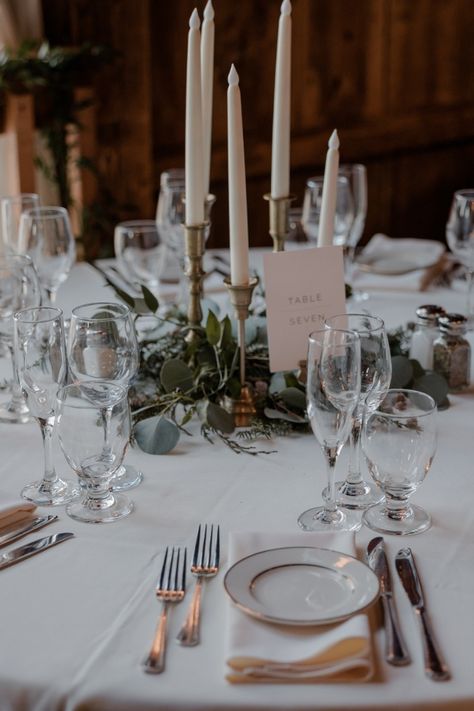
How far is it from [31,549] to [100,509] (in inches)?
5.1

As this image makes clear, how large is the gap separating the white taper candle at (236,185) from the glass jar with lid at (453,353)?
15.8 inches

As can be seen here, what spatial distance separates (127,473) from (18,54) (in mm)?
2262

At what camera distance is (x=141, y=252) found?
2074mm

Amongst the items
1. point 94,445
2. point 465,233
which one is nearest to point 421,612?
point 94,445

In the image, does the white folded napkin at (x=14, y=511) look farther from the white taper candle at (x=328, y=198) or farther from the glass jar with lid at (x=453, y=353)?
the glass jar with lid at (x=453, y=353)

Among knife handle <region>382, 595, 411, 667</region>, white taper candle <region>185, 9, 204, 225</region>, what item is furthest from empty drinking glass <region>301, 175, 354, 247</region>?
knife handle <region>382, 595, 411, 667</region>

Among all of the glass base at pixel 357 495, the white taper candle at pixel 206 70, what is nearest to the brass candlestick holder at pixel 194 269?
the white taper candle at pixel 206 70

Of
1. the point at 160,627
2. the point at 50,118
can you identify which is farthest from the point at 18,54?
the point at 160,627

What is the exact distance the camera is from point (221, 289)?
88.0 inches

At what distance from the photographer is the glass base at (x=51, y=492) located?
1.29 m

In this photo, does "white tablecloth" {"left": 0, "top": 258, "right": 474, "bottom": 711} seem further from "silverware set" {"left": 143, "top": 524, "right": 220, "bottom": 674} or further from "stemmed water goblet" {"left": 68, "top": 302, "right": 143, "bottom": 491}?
"stemmed water goblet" {"left": 68, "top": 302, "right": 143, "bottom": 491}

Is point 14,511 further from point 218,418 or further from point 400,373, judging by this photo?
point 400,373

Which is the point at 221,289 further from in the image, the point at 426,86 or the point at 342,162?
the point at 426,86

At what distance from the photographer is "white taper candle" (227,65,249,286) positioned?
1417mm
